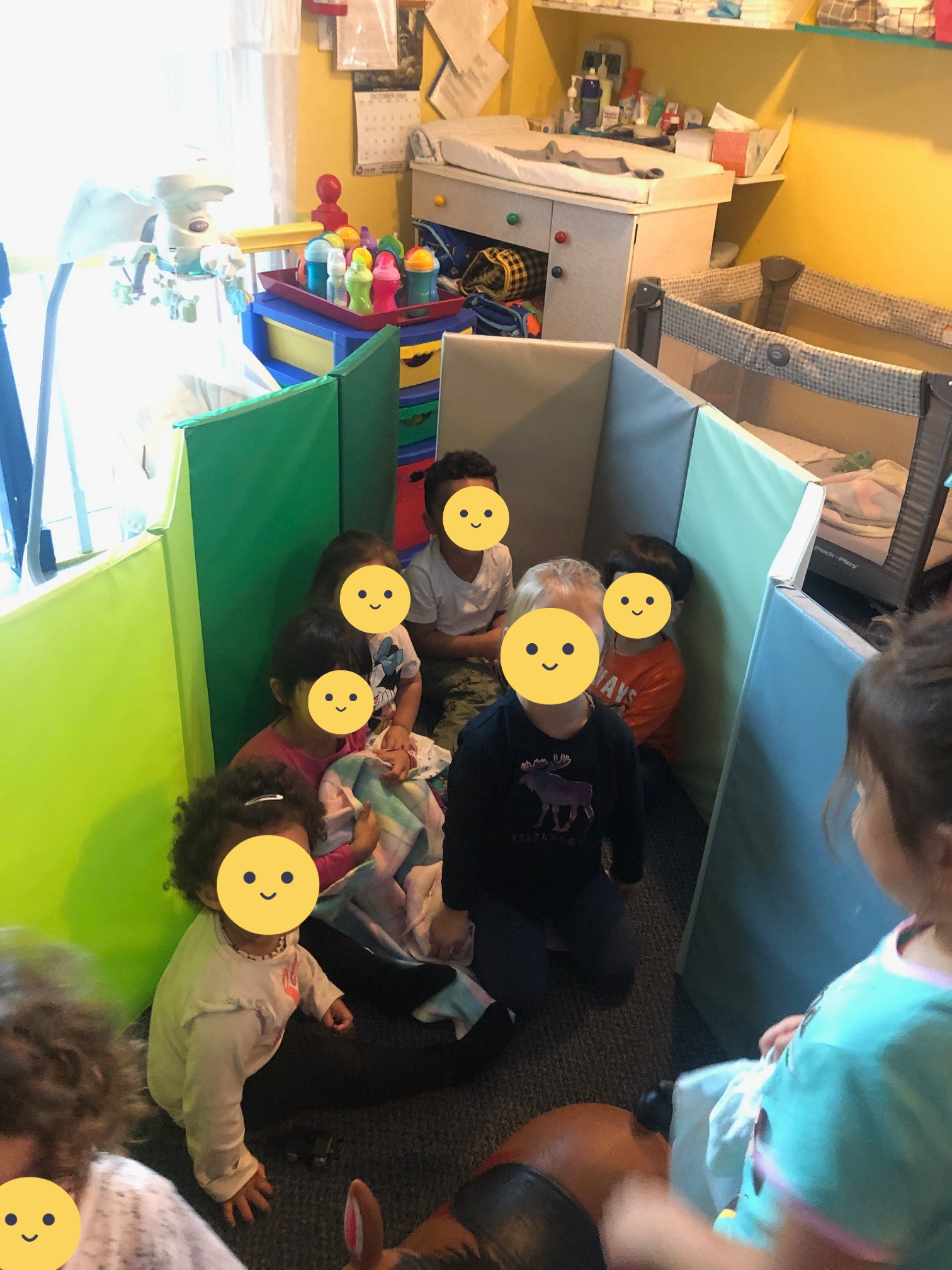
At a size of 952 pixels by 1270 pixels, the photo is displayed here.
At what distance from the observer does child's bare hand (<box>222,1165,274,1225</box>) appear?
3.95 feet

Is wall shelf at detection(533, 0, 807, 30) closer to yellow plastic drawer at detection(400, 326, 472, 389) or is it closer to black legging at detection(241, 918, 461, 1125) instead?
yellow plastic drawer at detection(400, 326, 472, 389)

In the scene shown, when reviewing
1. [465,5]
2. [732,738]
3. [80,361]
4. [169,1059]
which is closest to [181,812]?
[169,1059]

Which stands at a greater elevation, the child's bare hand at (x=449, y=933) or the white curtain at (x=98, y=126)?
the white curtain at (x=98, y=126)

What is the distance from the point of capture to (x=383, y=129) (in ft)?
9.30

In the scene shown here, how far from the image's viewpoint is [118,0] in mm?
2033

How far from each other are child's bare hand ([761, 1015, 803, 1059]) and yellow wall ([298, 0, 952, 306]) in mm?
2549

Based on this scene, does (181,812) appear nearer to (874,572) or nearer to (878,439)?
(874,572)

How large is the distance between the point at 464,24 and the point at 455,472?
184cm

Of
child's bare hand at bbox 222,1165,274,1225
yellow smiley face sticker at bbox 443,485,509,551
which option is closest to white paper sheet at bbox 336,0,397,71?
yellow smiley face sticker at bbox 443,485,509,551

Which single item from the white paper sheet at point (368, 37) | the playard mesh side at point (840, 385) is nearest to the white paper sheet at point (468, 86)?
the white paper sheet at point (368, 37)

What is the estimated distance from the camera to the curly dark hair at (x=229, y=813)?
45.1 inches

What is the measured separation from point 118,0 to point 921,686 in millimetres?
2247

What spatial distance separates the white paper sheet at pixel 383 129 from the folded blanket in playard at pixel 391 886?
203 centimetres

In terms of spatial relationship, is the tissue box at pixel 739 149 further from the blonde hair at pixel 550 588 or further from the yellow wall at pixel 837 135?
the blonde hair at pixel 550 588
